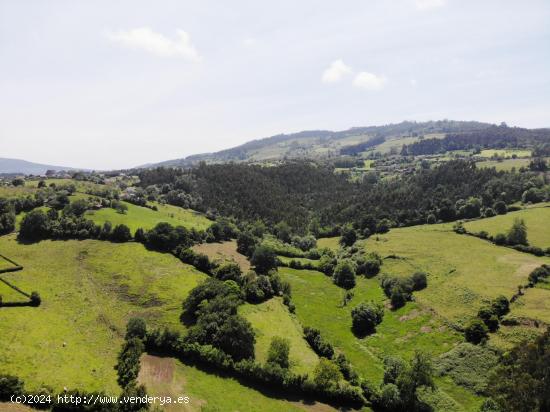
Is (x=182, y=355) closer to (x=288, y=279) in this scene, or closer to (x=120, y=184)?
(x=288, y=279)

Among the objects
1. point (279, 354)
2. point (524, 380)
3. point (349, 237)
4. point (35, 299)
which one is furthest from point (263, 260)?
point (524, 380)

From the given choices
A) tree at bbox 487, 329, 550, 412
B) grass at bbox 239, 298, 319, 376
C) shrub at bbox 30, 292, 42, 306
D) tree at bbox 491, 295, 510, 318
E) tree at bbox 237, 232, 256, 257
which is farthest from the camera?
tree at bbox 237, 232, 256, 257

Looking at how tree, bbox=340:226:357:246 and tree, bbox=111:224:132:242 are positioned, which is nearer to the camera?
tree, bbox=111:224:132:242

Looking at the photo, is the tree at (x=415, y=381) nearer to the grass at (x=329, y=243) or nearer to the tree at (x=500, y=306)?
the tree at (x=500, y=306)

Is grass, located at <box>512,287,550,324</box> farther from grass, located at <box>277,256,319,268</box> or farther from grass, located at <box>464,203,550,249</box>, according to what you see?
grass, located at <box>277,256,319,268</box>

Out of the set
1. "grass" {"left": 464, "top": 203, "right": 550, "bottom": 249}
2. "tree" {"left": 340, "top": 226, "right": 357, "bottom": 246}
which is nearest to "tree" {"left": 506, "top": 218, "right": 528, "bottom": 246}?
"grass" {"left": 464, "top": 203, "right": 550, "bottom": 249}

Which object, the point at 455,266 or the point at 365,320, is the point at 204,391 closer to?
the point at 365,320

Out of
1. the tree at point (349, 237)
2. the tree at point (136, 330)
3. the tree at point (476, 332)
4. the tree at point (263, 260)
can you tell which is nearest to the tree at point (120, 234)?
the tree at point (263, 260)
